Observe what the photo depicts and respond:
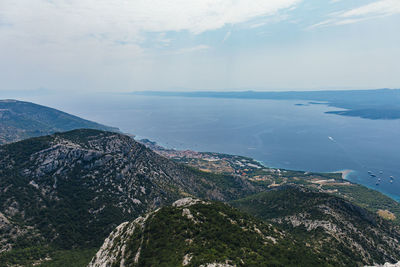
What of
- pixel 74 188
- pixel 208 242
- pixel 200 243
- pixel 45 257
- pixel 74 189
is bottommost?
pixel 45 257

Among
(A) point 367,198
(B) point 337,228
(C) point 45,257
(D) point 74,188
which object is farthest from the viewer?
(A) point 367,198

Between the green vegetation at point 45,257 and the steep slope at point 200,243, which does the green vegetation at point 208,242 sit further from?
the green vegetation at point 45,257

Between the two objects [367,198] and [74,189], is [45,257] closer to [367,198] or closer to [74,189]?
[74,189]

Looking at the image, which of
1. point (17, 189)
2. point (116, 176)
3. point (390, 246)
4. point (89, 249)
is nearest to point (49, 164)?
point (17, 189)

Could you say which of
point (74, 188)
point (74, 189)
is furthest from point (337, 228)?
point (74, 188)

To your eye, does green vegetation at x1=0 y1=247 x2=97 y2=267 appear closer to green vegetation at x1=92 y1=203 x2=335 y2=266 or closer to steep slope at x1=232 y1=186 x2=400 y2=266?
green vegetation at x1=92 y1=203 x2=335 y2=266

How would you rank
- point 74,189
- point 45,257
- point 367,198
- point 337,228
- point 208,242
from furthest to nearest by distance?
1. point 367,198
2. point 74,189
3. point 337,228
4. point 45,257
5. point 208,242

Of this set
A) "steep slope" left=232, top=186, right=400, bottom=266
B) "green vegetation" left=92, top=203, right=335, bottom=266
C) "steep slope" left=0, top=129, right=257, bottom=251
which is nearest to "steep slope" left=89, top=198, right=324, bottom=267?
"green vegetation" left=92, top=203, right=335, bottom=266
